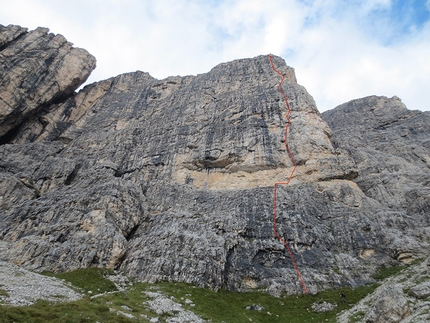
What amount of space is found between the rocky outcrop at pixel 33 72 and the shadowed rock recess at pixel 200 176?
14.4 inches

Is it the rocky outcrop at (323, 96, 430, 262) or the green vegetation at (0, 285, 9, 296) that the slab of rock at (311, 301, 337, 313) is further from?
the green vegetation at (0, 285, 9, 296)

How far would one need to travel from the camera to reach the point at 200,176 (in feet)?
221

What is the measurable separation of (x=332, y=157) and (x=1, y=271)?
2335 inches

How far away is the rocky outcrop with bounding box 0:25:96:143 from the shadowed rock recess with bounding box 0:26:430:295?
36 centimetres

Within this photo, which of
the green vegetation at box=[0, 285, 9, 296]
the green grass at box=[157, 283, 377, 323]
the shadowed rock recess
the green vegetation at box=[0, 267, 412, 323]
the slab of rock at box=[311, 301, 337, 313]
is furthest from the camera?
the shadowed rock recess

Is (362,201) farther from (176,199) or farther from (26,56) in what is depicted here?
(26,56)

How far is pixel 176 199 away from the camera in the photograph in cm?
6059

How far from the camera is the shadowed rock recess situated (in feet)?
147

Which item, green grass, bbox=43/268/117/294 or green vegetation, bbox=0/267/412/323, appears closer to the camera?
green vegetation, bbox=0/267/412/323

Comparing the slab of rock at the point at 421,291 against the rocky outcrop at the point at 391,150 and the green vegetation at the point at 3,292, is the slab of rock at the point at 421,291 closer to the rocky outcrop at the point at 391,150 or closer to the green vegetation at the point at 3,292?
the rocky outcrop at the point at 391,150

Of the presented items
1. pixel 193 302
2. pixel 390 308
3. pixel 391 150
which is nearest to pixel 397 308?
pixel 390 308

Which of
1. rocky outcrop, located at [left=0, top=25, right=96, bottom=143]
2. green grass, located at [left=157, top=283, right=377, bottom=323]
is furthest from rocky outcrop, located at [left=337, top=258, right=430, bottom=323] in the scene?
rocky outcrop, located at [left=0, top=25, right=96, bottom=143]

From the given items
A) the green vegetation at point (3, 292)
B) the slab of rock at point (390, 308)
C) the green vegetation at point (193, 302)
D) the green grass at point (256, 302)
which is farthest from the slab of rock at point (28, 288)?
the slab of rock at point (390, 308)

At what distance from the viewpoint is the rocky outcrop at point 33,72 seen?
78188mm
